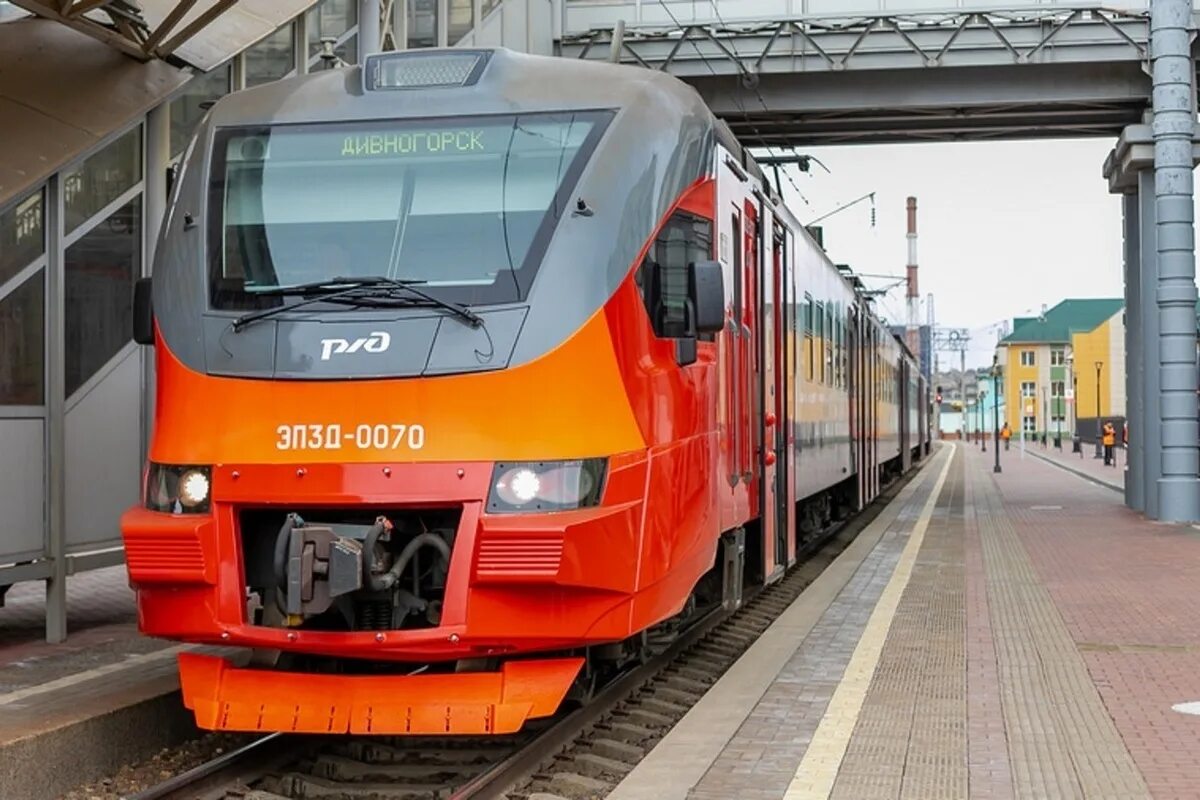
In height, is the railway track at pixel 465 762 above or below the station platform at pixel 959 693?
below

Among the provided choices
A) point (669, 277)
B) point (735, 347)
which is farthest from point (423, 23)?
point (669, 277)

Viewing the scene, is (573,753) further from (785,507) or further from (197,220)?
(785,507)

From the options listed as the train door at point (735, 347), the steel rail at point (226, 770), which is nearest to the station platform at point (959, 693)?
the train door at point (735, 347)

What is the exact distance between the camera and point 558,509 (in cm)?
626

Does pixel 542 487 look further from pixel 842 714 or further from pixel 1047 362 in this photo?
pixel 1047 362

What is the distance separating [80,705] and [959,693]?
4538 millimetres

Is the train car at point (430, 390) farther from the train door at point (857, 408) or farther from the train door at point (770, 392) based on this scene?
the train door at point (857, 408)

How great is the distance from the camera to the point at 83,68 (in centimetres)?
1017

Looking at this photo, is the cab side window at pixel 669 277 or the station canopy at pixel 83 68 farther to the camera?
the station canopy at pixel 83 68

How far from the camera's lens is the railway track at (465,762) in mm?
6590

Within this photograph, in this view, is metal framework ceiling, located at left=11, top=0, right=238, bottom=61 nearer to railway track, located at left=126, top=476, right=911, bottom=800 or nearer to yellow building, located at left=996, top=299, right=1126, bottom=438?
railway track, located at left=126, top=476, right=911, bottom=800

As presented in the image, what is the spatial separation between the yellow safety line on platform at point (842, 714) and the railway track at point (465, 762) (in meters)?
0.89

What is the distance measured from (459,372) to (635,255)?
104 cm

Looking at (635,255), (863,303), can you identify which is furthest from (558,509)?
(863,303)
